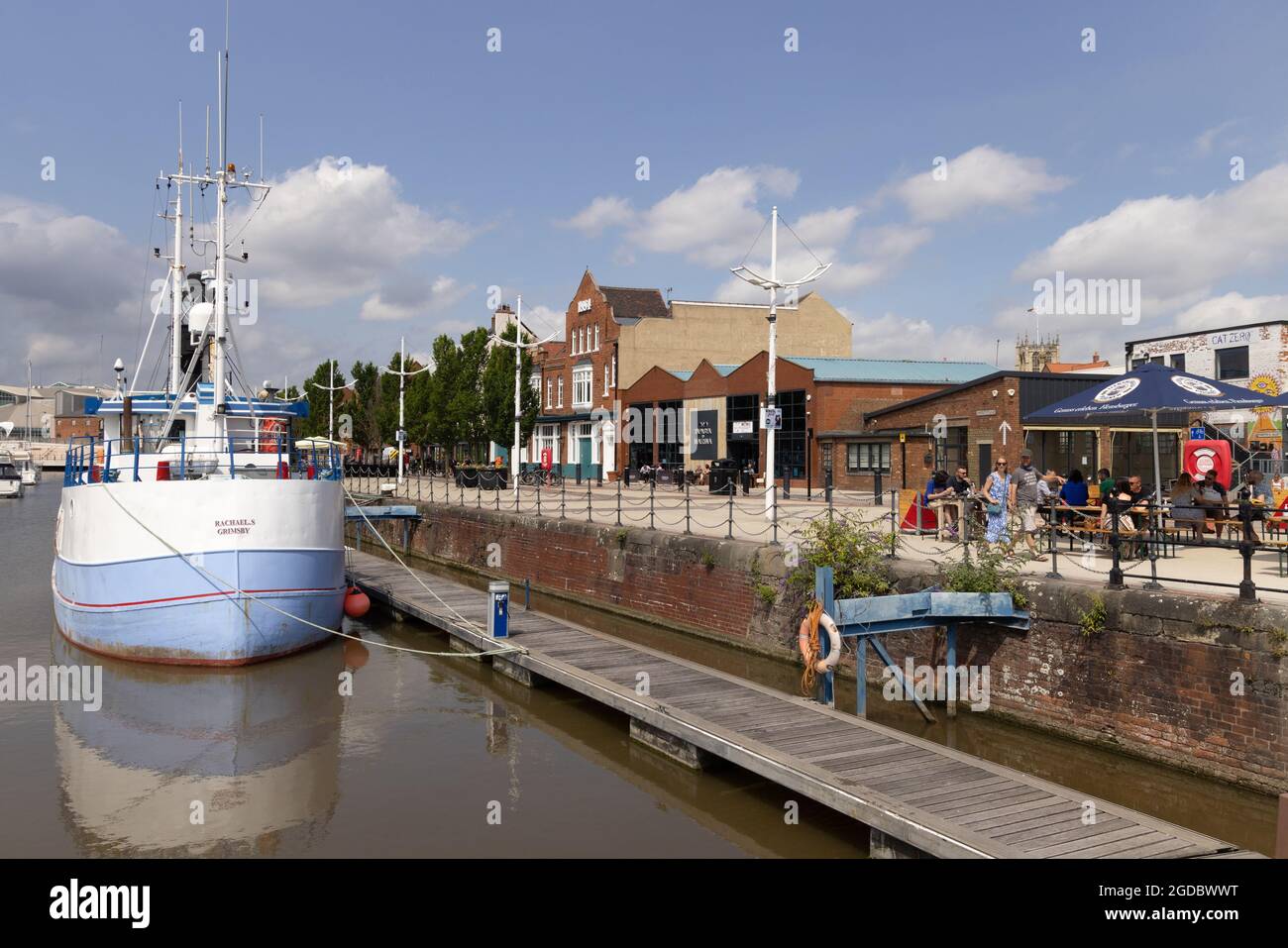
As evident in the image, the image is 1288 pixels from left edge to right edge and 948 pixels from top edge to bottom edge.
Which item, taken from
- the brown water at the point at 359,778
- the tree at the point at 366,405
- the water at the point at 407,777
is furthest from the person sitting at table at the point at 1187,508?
the tree at the point at 366,405

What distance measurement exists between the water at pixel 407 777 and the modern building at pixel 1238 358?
21914mm

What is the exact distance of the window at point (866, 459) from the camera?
3322cm

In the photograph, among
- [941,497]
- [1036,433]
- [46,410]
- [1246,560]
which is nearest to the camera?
[1246,560]

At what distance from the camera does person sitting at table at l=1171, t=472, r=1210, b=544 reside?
13.1 meters

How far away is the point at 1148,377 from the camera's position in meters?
14.1

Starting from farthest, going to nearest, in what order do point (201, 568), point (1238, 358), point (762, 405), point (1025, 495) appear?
point (762, 405), point (1238, 358), point (1025, 495), point (201, 568)

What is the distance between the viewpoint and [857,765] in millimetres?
8773

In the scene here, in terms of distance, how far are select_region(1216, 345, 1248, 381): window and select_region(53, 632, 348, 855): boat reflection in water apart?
28.6 metres

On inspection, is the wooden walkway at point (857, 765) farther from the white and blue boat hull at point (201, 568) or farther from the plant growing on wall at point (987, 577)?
the white and blue boat hull at point (201, 568)

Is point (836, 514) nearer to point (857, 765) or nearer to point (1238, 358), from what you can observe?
point (857, 765)

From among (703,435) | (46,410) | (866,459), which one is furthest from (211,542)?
(46,410)

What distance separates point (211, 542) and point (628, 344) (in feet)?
119

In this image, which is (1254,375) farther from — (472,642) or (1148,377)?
(472,642)

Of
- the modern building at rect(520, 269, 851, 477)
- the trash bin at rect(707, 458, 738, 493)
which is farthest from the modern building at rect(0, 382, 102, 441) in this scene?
the trash bin at rect(707, 458, 738, 493)
